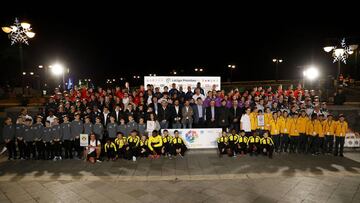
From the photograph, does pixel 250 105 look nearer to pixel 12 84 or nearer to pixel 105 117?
pixel 105 117

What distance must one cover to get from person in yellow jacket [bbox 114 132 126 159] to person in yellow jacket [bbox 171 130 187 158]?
6.35 ft

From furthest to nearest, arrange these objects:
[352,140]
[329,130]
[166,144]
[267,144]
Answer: [352,140]
[329,130]
[166,144]
[267,144]

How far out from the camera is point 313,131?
37.9 feet

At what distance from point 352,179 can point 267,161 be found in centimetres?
279

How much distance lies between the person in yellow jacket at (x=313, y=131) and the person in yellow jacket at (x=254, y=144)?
2.19 m

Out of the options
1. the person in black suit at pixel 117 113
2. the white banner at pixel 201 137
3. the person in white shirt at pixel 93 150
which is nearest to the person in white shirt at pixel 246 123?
the white banner at pixel 201 137

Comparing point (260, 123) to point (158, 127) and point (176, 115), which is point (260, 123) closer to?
point (176, 115)

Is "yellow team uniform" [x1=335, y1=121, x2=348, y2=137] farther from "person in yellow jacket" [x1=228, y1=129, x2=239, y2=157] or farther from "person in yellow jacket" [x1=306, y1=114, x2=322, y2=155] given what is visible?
Answer: "person in yellow jacket" [x1=228, y1=129, x2=239, y2=157]

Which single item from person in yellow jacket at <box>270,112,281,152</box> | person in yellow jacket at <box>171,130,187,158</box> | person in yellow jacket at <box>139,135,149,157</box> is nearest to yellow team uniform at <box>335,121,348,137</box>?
person in yellow jacket at <box>270,112,281,152</box>

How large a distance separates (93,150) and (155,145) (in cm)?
236

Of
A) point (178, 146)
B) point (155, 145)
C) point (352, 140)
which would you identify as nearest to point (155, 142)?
point (155, 145)

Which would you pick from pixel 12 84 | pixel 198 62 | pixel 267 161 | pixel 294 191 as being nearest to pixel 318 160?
pixel 267 161

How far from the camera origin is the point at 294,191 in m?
7.71

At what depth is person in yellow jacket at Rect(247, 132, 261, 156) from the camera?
1127 centimetres
